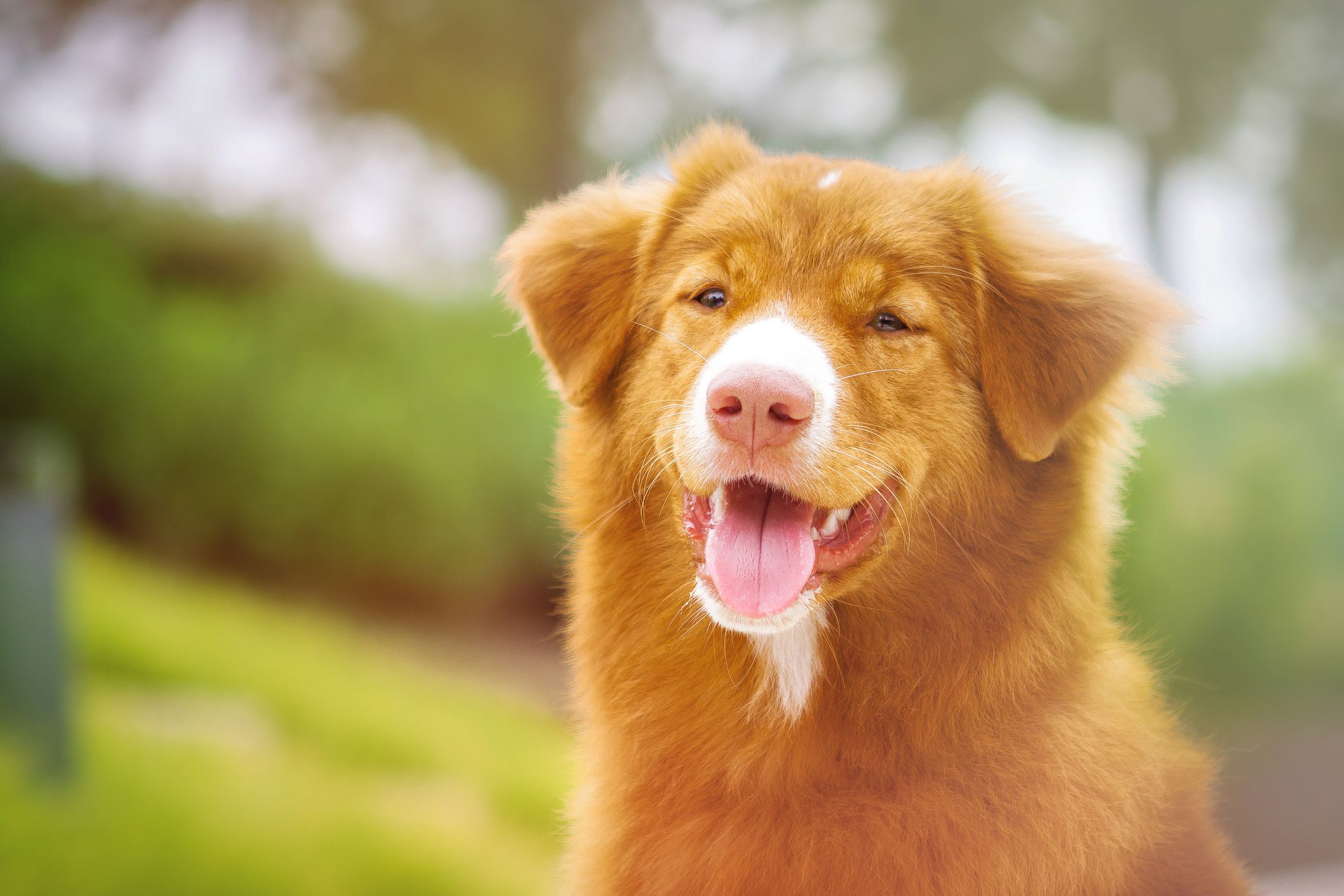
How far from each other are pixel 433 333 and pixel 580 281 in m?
2.24

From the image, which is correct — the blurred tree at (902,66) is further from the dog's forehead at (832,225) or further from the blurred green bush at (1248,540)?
the dog's forehead at (832,225)

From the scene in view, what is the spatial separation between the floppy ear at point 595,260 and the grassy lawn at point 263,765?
5.08ft

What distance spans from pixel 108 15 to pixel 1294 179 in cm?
414

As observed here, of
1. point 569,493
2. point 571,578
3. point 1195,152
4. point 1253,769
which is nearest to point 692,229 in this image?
point 569,493

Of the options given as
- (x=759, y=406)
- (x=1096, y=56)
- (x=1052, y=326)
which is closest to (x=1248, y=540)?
(x=1096, y=56)

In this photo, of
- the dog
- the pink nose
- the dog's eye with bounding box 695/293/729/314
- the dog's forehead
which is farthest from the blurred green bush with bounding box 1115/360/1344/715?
the pink nose

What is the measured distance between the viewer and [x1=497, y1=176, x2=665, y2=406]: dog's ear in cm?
136

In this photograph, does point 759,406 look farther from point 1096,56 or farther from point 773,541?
point 1096,56

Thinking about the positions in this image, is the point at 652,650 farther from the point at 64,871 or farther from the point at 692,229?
the point at 64,871

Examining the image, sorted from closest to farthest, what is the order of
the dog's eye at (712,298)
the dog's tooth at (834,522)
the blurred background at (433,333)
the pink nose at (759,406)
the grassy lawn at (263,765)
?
1. the pink nose at (759,406)
2. the dog's tooth at (834,522)
3. the dog's eye at (712,298)
4. the grassy lawn at (263,765)
5. the blurred background at (433,333)

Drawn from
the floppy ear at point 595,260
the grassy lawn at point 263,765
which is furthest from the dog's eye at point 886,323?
the grassy lawn at point 263,765

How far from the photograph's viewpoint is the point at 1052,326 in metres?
1.22

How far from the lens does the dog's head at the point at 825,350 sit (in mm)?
1115

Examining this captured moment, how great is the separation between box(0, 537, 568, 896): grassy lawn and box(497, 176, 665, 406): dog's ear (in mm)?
1547
